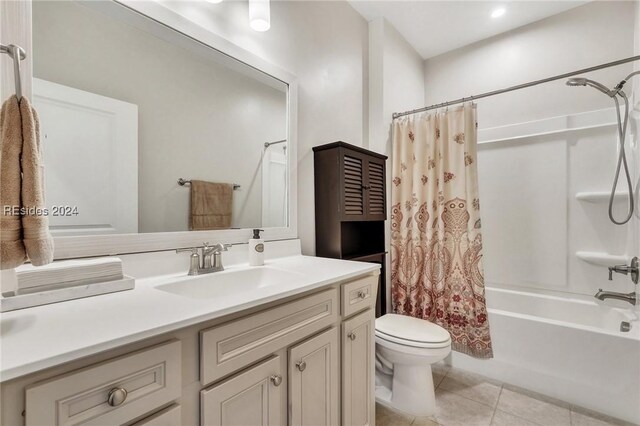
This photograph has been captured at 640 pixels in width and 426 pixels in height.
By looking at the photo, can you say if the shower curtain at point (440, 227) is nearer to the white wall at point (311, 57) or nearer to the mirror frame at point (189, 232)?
the white wall at point (311, 57)

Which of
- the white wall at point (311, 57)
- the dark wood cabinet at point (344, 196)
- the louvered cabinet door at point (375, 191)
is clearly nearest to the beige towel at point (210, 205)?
the white wall at point (311, 57)

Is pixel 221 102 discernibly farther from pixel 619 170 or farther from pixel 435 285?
pixel 619 170

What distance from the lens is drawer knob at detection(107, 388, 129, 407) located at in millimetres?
551

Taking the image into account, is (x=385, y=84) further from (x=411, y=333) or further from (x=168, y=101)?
(x=411, y=333)

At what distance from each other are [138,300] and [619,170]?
9.29 feet

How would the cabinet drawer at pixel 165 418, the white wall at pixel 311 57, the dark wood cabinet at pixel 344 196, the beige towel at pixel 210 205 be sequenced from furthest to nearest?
the dark wood cabinet at pixel 344 196 < the white wall at pixel 311 57 < the beige towel at pixel 210 205 < the cabinet drawer at pixel 165 418

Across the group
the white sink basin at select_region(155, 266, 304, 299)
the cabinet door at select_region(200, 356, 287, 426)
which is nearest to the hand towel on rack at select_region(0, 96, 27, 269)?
the white sink basin at select_region(155, 266, 304, 299)

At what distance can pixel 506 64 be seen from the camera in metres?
2.51

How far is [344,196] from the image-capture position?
170 cm

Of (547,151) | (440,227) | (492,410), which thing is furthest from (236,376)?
(547,151)

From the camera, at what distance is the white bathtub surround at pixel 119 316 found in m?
0.49

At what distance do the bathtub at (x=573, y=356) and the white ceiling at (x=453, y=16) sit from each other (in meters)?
2.22

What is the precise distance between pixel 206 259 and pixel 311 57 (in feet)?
4.48

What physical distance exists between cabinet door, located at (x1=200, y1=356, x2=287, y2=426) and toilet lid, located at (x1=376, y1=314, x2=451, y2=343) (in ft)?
2.88
